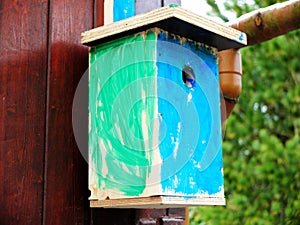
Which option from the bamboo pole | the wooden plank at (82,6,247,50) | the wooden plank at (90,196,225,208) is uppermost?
the bamboo pole

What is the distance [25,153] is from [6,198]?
0.33 ft

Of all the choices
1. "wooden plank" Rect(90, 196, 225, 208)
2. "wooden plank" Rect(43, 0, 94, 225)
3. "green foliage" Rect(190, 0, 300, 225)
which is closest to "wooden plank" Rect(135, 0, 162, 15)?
"wooden plank" Rect(43, 0, 94, 225)

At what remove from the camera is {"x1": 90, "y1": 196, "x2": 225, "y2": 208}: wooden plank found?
1058mm

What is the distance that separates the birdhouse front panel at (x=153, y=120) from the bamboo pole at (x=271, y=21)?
358mm

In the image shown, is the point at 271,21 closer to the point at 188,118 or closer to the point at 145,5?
the point at 145,5

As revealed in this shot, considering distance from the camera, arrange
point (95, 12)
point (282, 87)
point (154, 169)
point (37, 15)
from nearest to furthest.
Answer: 1. point (154, 169)
2. point (37, 15)
3. point (95, 12)
4. point (282, 87)

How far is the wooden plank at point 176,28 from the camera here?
1.09m

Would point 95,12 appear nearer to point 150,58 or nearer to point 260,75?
point 150,58

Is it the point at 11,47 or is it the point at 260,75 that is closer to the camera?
the point at 11,47

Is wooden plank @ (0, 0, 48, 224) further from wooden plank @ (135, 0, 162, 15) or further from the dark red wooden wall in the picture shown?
wooden plank @ (135, 0, 162, 15)

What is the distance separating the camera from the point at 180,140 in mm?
1135

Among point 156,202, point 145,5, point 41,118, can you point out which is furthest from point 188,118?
point 145,5

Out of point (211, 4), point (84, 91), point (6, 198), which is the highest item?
point (211, 4)

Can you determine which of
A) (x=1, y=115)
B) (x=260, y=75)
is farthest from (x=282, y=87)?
(x=1, y=115)
